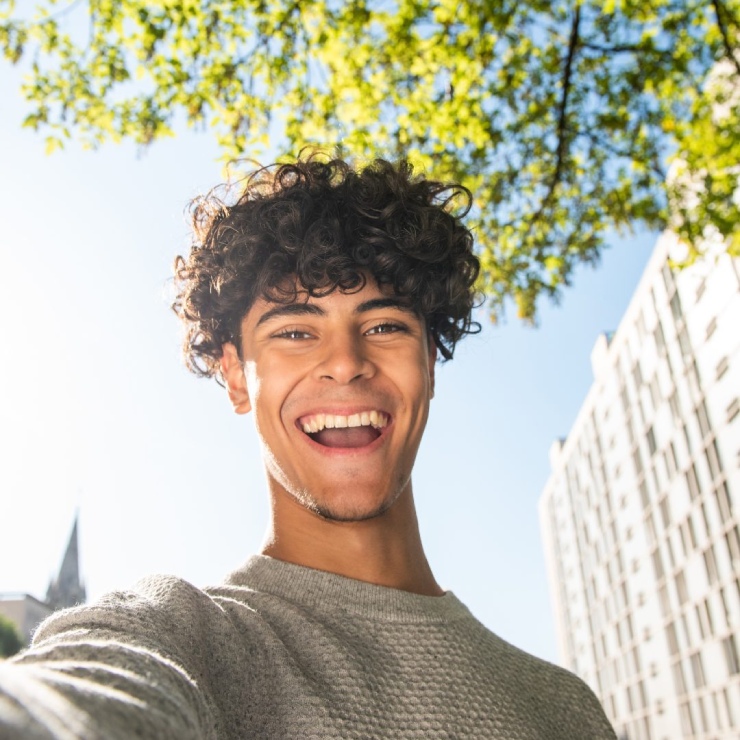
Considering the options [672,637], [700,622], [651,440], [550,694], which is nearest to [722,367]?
[651,440]

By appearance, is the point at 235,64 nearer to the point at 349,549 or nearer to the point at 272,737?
the point at 349,549

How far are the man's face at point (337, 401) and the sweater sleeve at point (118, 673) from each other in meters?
0.61

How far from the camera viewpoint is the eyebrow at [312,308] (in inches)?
88.5

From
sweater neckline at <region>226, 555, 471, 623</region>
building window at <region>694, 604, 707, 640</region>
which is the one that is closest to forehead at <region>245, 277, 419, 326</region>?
sweater neckline at <region>226, 555, 471, 623</region>

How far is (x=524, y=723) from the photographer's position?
1.84m

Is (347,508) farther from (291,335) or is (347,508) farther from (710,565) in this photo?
(710,565)

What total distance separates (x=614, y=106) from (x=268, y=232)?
7363 mm

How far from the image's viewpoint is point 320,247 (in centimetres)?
238

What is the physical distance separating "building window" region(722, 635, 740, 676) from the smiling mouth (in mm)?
41025

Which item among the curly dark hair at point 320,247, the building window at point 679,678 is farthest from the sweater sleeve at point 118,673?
the building window at point 679,678

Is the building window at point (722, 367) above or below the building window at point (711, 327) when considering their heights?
below

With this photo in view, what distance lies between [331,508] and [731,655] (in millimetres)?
41769

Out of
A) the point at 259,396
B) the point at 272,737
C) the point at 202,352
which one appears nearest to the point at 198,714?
the point at 272,737

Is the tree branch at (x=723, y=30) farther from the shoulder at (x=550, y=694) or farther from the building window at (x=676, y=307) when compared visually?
the building window at (x=676, y=307)
